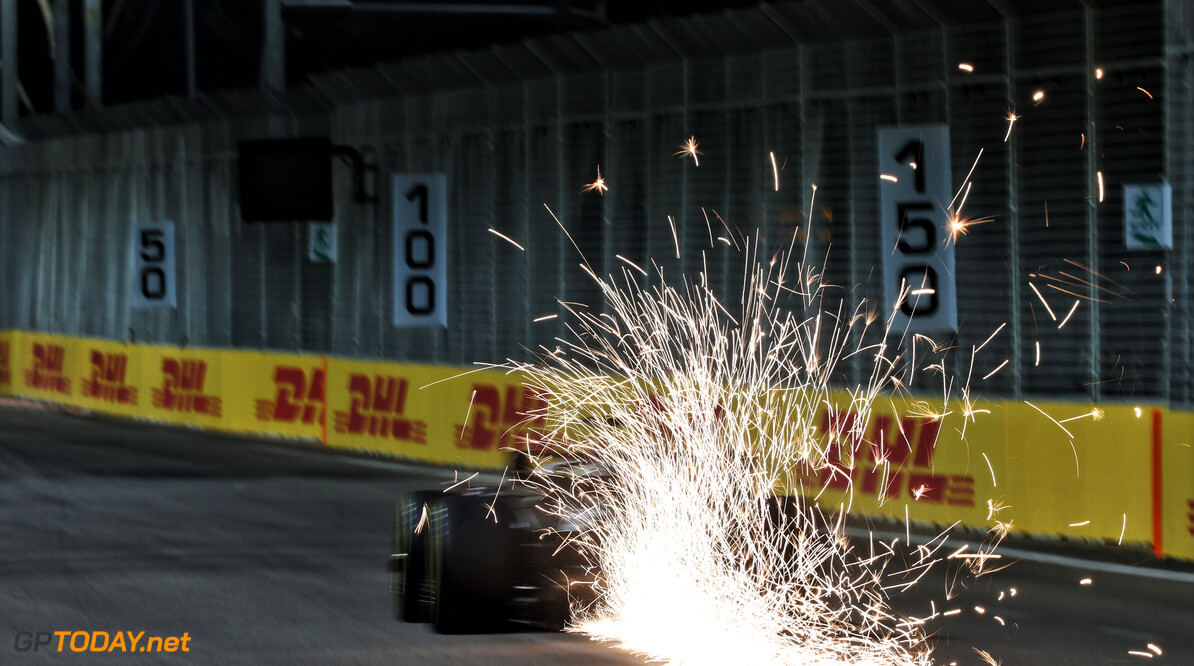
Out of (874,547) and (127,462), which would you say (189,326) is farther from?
(874,547)

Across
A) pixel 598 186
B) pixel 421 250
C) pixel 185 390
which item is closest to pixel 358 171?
pixel 421 250

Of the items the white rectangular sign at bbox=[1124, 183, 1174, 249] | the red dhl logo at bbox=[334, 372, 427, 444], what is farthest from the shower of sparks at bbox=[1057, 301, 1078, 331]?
the red dhl logo at bbox=[334, 372, 427, 444]

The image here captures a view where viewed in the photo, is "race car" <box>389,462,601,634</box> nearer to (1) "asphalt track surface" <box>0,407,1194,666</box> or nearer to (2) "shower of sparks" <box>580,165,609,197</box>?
(1) "asphalt track surface" <box>0,407,1194,666</box>

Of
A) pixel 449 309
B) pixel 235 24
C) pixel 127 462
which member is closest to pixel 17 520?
pixel 127 462

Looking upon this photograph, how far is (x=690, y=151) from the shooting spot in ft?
48.0

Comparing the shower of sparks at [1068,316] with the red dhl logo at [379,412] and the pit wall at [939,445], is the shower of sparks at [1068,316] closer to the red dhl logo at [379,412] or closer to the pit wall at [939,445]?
the pit wall at [939,445]

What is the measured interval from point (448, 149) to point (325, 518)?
6.48 meters

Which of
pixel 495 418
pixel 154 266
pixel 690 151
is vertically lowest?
pixel 495 418

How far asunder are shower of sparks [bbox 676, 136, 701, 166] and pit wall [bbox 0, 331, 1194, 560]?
3.06m

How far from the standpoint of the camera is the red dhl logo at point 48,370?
80.7ft

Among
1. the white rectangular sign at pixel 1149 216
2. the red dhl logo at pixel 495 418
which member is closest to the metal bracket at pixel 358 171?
the red dhl logo at pixel 495 418

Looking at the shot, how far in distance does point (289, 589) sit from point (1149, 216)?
22.8 ft

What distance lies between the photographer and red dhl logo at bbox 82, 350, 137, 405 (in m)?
22.6

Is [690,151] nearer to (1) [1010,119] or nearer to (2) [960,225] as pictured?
(2) [960,225]
